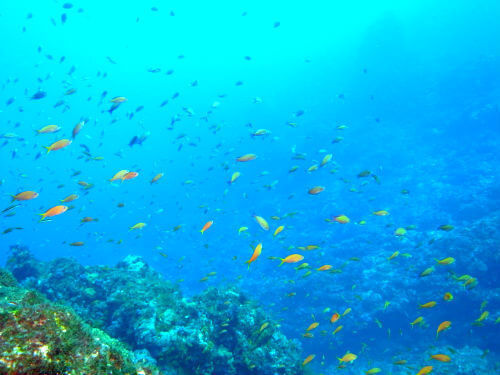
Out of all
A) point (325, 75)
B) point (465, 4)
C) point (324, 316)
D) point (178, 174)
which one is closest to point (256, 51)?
point (325, 75)

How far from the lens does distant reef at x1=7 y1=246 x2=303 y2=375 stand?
8.00 metres

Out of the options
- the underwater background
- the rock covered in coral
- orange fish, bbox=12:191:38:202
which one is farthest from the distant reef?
the rock covered in coral

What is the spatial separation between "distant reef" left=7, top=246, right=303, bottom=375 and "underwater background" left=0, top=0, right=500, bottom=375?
64 millimetres

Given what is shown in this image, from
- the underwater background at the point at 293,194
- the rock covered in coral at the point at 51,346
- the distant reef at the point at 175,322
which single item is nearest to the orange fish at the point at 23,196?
the underwater background at the point at 293,194

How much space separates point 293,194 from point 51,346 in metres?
16.2

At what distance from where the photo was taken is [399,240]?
19125 mm

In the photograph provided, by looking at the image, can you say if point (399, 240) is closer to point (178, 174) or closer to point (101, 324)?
point (101, 324)

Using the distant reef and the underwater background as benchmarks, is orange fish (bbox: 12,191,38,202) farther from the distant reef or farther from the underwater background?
the distant reef

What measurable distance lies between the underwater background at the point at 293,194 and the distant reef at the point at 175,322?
6 centimetres

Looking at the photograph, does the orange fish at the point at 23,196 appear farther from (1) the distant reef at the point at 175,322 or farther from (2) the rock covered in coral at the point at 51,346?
(2) the rock covered in coral at the point at 51,346

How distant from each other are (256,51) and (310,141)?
72575 millimetres

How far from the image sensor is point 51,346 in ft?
7.48

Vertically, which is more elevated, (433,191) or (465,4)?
(465,4)

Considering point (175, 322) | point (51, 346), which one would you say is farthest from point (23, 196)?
point (175, 322)
